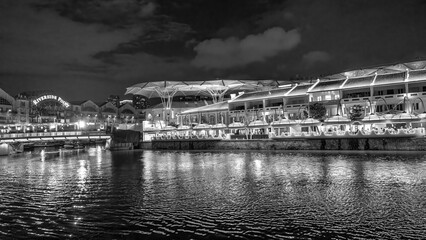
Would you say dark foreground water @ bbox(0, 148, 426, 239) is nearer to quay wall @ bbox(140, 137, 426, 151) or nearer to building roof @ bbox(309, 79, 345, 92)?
quay wall @ bbox(140, 137, 426, 151)

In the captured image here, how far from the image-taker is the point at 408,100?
192 feet

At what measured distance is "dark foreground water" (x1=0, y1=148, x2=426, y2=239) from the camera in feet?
46.1

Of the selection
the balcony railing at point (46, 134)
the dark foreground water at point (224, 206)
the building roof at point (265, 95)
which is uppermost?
the building roof at point (265, 95)

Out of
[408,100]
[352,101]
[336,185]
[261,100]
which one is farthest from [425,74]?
[336,185]

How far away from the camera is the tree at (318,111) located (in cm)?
6662

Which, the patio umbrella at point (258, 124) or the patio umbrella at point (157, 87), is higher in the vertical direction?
the patio umbrella at point (157, 87)

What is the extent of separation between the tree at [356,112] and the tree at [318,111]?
491 centimetres

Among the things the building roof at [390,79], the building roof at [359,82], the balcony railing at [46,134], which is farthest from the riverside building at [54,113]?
the building roof at [390,79]

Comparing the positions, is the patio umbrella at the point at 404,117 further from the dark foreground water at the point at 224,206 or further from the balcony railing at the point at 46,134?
the balcony railing at the point at 46,134

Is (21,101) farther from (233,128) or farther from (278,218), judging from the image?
(278,218)

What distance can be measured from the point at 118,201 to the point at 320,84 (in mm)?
59484

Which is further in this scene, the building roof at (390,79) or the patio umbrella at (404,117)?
the building roof at (390,79)

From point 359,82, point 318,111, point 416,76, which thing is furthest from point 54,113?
point 416,76

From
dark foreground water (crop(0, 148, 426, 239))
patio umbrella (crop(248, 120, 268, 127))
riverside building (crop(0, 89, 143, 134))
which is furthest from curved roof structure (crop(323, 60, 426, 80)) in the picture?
riverside building (crop(0, 89, 143, 134))
